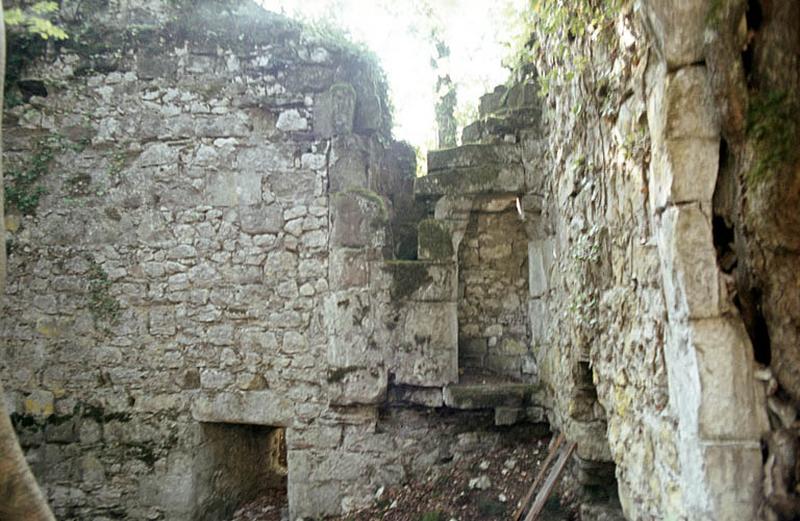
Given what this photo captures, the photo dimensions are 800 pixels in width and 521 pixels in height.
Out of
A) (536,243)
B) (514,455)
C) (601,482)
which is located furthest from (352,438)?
(536,243)

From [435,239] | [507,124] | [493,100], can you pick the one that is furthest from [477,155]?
[435,239]

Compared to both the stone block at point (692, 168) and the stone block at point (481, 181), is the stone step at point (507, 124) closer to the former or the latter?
the stone block at point (481, 181)

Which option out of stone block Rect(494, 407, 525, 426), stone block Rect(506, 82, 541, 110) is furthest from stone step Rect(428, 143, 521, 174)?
stone block Rect(494, 407, 525, 426)

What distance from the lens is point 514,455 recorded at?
182 inches

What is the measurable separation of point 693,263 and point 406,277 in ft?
9.29

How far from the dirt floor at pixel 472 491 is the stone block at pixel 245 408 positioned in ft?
Answer: 2.87

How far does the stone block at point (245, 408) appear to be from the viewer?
472 cm

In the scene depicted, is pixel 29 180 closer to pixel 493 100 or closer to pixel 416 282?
pixel 416 282

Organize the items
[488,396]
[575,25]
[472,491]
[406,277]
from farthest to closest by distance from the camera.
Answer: [406,277], [488,396], [472,491], [575,25]

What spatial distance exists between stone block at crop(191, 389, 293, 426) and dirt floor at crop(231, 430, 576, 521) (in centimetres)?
88

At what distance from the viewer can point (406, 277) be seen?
474cm

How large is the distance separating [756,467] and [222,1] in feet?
16.4

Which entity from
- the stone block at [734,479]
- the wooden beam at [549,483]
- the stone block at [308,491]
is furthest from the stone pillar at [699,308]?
the stone block at [308,491]

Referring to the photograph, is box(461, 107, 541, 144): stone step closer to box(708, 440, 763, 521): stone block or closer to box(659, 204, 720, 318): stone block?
box(659, 204, 720, 318): stone block
